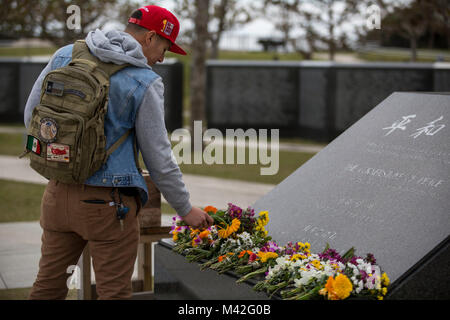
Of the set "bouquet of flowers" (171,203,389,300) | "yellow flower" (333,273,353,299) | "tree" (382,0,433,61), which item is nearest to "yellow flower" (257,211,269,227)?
"bouquet of flowers" (171,203,389,300)

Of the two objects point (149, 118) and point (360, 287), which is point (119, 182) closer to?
point (149, 118)

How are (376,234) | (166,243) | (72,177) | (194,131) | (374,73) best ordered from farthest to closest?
(374,73) < (194,131) < (166,243) < (376,234) < (72,177)

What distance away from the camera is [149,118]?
125 inches

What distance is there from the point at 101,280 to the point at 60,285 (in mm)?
275

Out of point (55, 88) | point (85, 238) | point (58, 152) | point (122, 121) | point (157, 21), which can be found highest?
point (157, 21)

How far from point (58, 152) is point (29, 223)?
5.50 m

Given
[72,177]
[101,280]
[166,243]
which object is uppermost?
[72,177]

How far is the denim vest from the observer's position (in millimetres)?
3148

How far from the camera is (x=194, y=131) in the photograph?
47.9 feet

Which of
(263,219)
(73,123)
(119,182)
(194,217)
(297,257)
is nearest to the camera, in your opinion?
(73,123)

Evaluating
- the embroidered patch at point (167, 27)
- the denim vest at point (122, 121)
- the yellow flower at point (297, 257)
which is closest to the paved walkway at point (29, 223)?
the yellow flower at point (297, 257)

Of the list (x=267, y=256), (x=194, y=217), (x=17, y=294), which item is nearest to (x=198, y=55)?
(x=17, y=294)

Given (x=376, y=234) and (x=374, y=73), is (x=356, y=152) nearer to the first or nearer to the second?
(x=376, y=234)
